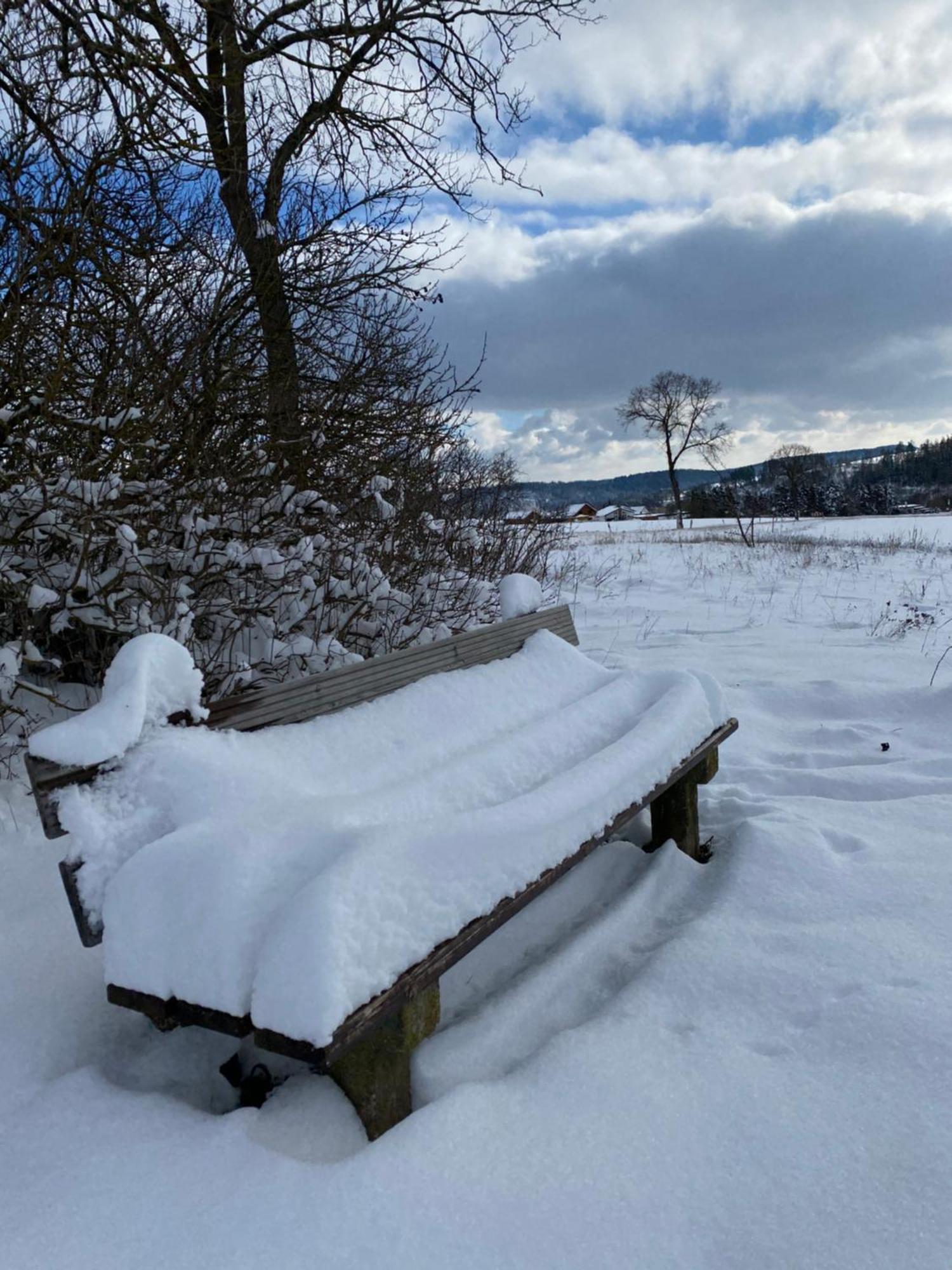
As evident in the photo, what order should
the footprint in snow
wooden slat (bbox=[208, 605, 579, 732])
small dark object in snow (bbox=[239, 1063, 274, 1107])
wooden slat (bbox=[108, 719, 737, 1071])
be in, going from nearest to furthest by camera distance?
wooden slat (bbox=[108, 719, 737, 1071]) < small dark object in snow (bbox=[239, 1063, 274, 1107]) < wooden slat (bbox=[208, 605, 579, 732]) < the footprint in snow

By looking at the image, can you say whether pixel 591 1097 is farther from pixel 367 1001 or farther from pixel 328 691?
pixel 328 691

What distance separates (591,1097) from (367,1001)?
0.62 m

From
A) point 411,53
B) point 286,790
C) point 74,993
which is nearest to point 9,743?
point 74,993

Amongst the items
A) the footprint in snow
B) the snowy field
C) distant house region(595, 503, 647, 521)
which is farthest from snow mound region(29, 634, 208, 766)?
distant house region(595, 503, 647, 521)

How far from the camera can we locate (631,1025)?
Answer: 1866 millimetres

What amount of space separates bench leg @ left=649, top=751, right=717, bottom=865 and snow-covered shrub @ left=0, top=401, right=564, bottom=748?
1.60 meters

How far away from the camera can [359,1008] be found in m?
1.32

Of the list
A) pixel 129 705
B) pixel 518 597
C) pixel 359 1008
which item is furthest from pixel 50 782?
pixel 518 597

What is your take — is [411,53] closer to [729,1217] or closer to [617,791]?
[617,791]

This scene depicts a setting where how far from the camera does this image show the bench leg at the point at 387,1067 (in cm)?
150

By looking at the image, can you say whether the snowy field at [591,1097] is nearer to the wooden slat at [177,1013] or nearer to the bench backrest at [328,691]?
the wooden slat at [177,1013]

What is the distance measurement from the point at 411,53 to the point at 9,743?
599 cm

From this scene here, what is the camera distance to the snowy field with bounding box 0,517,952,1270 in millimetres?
1325

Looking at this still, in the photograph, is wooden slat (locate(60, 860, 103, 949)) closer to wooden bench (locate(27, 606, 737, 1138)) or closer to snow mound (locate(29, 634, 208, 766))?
wooden bench (locate(27, 606, 737, 1138))
